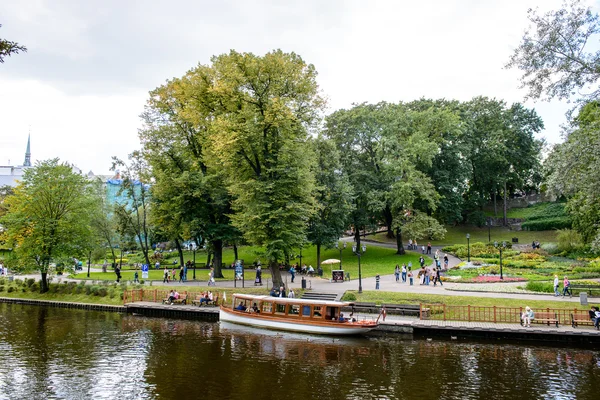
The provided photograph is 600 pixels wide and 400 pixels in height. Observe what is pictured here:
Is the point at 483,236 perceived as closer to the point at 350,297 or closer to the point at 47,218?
the point at 350,297

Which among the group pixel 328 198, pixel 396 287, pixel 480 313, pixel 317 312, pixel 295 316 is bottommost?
pixel 295 316

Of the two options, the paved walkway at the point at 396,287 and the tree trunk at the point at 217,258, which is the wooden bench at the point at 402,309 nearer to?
the paved walkway at the point at 396,287

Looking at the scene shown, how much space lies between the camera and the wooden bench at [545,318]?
2611cm

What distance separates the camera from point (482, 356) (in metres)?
22.4

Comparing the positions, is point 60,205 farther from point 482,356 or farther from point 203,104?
point 482,356

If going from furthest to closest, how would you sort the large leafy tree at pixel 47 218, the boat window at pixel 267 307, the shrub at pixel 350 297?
1. the large leafy tree at pixel 47 218
2. the shrub at pixel 350 297
3. the boat window at pixel 267 307

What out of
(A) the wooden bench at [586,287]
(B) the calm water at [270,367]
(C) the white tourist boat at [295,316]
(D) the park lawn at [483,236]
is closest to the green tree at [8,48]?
(B) the calm water at [270,367]

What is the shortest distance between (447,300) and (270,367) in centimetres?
1572

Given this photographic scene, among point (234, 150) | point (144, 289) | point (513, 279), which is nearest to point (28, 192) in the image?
point (144, 289)

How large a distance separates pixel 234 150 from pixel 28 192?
22.1 metres

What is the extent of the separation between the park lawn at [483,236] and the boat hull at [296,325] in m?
40.3

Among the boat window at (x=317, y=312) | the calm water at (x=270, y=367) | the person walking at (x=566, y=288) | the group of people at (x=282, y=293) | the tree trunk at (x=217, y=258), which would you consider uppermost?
the tree trunk at (x=217, y=258)

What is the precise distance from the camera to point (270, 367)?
2064cm

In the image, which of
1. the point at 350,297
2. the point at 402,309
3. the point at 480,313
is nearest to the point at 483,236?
the point at 350,297
